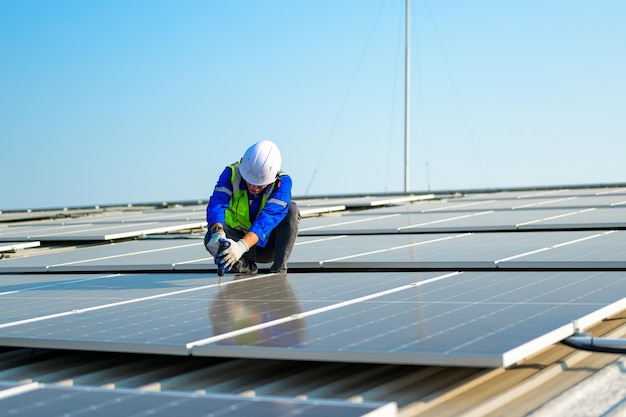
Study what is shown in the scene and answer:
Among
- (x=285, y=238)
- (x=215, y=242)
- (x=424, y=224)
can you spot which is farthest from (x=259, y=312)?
(x=424, y=224)

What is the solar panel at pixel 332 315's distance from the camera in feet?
16.5

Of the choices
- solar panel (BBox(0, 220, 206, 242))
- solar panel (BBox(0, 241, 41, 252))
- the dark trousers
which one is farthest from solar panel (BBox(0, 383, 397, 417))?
solar panel (BBox(0, 220, 206, 242))

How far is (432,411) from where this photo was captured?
466 centimetres

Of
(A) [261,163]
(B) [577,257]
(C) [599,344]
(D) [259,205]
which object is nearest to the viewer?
(C) [599,344]

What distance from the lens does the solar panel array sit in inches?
204

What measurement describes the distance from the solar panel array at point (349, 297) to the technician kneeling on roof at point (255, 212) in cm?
22

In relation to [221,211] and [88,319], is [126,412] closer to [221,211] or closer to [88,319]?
[88,319]

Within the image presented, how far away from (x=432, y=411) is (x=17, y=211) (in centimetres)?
2752

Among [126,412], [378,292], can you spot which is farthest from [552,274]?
[126,412]

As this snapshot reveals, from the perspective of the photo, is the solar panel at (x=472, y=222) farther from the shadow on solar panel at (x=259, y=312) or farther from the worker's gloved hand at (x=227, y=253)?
the worker's gloved hand at (x=227, y=253)

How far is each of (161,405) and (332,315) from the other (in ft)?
6.83

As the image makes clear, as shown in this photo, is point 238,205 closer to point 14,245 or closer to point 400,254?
point 400,254

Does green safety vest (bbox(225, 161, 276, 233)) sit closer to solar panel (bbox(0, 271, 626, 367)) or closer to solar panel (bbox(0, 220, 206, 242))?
solar panel (bbox(0, 271, 626, 367))

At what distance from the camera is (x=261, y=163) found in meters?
8.53
